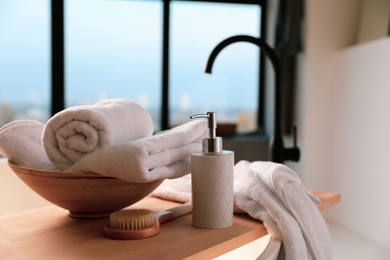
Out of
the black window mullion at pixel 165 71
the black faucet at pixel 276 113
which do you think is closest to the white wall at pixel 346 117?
the black window mullion at pixel 165 71

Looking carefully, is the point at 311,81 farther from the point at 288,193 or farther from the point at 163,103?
the point at 288,193

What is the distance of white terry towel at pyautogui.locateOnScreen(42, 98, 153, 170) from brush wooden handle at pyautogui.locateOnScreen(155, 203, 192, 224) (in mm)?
145

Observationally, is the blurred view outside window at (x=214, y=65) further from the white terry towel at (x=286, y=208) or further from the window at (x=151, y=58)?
the white terry towel at (x=286, y=208)

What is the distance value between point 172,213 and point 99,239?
151 mm

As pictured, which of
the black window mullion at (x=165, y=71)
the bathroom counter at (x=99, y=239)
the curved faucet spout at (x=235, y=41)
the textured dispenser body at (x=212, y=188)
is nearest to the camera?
the bathroom counter at (x=99, y=239)

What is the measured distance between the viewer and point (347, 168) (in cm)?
228

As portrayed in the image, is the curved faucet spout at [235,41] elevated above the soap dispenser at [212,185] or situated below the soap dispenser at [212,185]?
above

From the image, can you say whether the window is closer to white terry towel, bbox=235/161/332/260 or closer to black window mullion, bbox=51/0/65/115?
black window mullion, bbox=51/0/65/115

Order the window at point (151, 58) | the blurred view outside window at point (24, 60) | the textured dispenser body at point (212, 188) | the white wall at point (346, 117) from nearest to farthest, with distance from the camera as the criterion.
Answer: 1. the textured dispenser body at point (212, 188)
2. the white wall at point (346, 117)
3. the blurred view outside window at point (24, 60)
4. the window at point (151, 58)

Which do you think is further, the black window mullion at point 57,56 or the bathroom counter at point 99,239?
the black window mullion at point 57,56

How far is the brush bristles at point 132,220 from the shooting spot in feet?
2.17

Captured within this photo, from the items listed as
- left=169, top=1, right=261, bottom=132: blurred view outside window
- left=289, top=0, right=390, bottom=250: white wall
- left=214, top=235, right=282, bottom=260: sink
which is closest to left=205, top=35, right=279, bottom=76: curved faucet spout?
left=214, top=235, right=282, bottom=260: sink

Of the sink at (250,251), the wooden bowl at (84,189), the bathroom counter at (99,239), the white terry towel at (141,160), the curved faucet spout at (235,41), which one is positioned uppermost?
the curved faucet spout at (235,41)

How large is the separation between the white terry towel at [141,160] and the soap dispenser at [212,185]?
52mm
